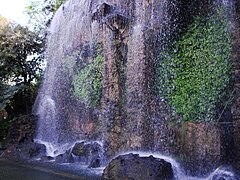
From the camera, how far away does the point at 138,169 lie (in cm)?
634

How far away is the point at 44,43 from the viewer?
17469 millimetres

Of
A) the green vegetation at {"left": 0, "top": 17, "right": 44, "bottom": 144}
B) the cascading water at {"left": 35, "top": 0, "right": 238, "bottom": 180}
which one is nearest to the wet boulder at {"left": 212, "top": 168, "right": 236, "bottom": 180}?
the cascading water at {"left": 35, "top": 0, "right": 238, "bottom": 180}

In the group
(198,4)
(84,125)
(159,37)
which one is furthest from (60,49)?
→ (198,4)

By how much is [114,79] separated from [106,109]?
996 millimetres

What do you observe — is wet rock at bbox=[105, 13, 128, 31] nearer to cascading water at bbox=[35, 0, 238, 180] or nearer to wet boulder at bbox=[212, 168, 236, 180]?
cascading water at bbox=[35, 0, 238, 180]

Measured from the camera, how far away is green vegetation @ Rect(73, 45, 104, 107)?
12.5 metres

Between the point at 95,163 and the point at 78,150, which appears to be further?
the point at 78,150

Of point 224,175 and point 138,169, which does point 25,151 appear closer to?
point 138,169

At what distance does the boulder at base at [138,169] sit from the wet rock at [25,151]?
5.28 meters

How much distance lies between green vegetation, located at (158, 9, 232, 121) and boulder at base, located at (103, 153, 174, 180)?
198 cm

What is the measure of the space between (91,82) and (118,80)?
9.73 feet

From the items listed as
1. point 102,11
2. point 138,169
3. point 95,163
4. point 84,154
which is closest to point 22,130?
point 84,154

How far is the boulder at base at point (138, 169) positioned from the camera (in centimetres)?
621

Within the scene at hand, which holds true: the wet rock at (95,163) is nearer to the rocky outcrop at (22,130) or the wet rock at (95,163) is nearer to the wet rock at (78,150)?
the wet rock at (78,150)
